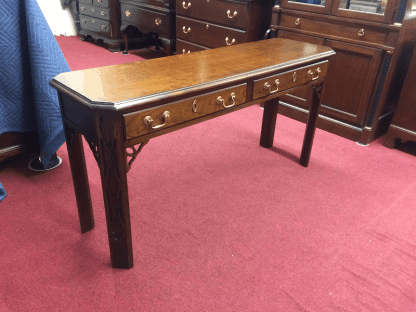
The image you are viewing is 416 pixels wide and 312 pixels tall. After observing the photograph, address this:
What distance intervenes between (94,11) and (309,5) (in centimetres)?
342

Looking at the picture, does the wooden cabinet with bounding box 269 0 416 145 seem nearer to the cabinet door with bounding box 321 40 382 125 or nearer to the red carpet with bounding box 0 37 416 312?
the cabinet door with bounding box 321 40 382 125

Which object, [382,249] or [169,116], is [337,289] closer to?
[382,249]

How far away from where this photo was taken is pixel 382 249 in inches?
62.6

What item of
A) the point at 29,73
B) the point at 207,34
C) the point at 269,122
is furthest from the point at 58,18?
the point at 269,122

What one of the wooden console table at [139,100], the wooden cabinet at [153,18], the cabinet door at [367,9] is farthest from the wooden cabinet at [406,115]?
the wooden cabinet at [153,18]

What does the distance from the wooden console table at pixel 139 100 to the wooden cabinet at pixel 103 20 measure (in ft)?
11.0

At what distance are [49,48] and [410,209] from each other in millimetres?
2172

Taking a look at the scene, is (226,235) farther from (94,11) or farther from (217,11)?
(94,11)

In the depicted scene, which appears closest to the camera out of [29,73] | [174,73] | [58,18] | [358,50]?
[174,73]

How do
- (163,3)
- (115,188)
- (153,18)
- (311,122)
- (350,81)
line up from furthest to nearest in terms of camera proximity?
1. (153,18)
2. (163,3)
3. (350,81)
4. (311,122)
5. (115,188)

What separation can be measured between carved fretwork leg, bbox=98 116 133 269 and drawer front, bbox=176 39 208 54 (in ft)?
8.26

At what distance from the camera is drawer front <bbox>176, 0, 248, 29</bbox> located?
115 inches

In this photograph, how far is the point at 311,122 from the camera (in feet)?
7.00

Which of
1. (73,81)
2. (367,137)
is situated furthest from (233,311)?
(367,137)
